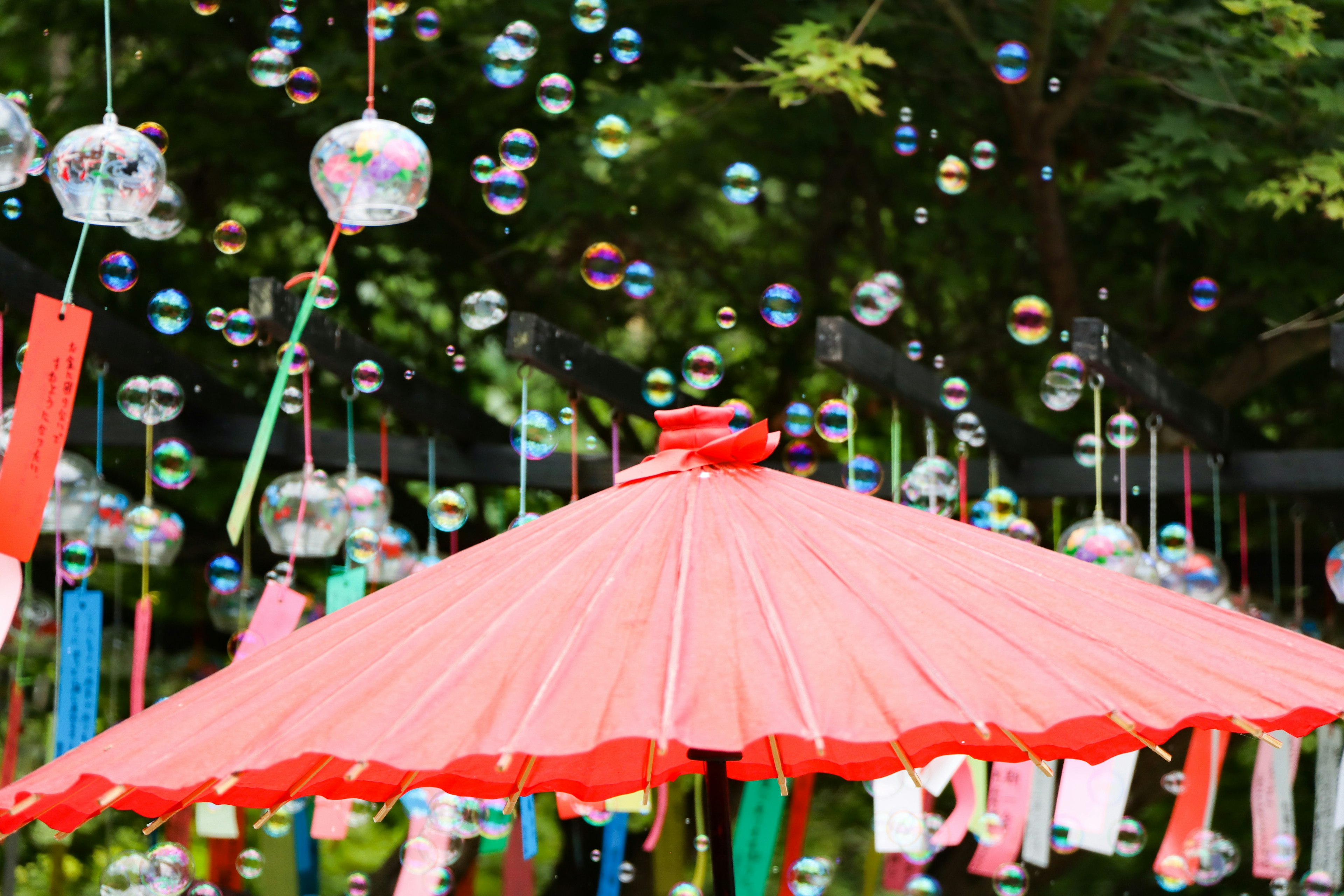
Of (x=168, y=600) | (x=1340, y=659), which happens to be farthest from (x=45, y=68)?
(x=1340, y=659)

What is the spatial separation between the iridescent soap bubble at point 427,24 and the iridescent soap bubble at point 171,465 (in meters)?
1.74

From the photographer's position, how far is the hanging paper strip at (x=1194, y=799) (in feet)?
16.5

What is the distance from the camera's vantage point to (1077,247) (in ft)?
23.1

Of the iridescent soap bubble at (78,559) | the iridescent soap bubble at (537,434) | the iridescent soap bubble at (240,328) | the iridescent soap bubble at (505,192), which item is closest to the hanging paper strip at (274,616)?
the iridescent soap bubble at (78,559)

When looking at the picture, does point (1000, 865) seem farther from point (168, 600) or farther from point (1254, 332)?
point (168, 600)

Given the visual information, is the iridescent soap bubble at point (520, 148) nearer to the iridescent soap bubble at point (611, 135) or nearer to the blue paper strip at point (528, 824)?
the iridescent soap bubble at point (611, 135)

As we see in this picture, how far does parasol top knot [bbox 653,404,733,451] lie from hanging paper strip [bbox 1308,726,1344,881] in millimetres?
3871

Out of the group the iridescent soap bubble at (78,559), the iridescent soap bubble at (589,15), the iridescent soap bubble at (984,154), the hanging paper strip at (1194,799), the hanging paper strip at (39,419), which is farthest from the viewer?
the iridescent soap bubble at (984,154)

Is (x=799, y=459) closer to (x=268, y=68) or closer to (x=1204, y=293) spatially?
(x=1204, y=293)

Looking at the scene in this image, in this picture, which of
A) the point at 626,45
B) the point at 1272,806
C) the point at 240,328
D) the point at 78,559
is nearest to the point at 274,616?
the point at 78,559

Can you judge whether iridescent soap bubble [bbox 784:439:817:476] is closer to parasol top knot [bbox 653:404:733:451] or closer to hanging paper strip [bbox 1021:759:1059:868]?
hanging paper strip [bbox 1021:759:1059:868]

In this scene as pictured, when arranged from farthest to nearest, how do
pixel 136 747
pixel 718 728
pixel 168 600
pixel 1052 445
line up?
pixel 168 600
pixel 1052 445
pixel 136 747
pixel 718 728

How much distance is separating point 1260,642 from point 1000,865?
296 centimetres

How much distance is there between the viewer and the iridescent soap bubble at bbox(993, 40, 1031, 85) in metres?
5.28
